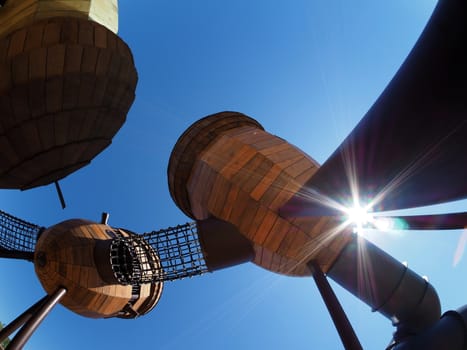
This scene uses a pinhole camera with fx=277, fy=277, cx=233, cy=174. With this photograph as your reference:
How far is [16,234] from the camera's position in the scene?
47.5ft

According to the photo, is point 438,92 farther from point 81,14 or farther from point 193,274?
point 193,274

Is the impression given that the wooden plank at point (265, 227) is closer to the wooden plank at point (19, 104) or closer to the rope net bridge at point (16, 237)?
the wooden plank at point (19, 104)

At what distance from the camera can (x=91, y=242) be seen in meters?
10.7

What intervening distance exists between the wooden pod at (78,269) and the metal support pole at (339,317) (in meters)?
8.24

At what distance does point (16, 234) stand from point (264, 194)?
15325 mm

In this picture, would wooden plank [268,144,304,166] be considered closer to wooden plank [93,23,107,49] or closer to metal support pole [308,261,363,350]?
metal support pole [308,261,363,350]

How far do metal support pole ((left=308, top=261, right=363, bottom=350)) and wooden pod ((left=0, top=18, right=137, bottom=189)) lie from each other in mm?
5443

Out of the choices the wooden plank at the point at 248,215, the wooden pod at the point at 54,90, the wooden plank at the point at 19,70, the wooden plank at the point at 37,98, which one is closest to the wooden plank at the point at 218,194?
the wooden plank at the point at 248,215

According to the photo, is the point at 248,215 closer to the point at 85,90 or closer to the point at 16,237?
the point at 85,90

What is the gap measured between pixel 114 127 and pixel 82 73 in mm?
1690

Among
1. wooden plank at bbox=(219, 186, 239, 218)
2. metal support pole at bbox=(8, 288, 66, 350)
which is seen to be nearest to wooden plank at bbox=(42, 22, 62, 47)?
wooden plank at bbox=(219, 186, 239, 218)

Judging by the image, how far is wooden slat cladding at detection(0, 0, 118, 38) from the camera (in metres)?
4.88

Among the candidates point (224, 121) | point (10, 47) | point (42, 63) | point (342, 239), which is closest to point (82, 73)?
point (42, 63)

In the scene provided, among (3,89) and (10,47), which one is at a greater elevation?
(10,47)
